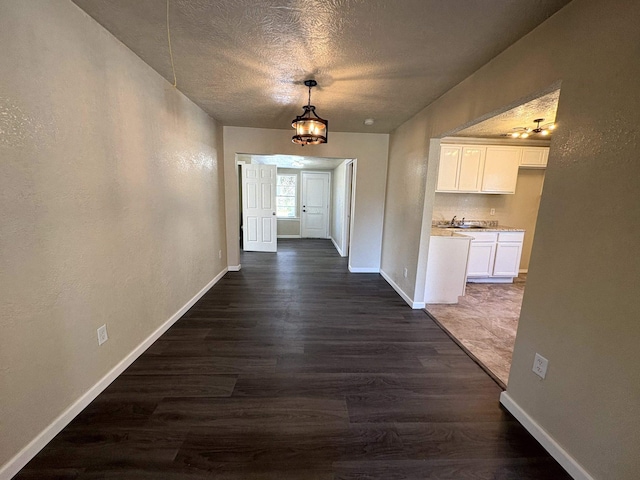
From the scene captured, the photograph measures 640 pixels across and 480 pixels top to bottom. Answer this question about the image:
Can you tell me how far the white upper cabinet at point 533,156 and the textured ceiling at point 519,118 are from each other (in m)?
0.26

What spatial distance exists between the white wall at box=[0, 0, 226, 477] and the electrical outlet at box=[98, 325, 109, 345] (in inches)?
1.9

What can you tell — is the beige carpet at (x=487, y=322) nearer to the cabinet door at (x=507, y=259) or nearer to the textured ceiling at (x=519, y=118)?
the cabinet door at (x=507, y=259)

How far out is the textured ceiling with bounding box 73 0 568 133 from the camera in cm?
146

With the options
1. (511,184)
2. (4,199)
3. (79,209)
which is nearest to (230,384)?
(79,209)

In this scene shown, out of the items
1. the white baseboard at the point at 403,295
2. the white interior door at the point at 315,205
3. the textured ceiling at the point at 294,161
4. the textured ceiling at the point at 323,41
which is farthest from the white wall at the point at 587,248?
the white interior door at the point at 315,205

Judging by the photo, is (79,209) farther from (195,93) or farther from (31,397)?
(195,93)

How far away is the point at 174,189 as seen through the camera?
2.65 metres

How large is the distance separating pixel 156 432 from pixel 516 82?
3.10 m

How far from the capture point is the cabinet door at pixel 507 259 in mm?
4145

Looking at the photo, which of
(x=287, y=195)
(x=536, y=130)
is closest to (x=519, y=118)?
(x=536, y=130)

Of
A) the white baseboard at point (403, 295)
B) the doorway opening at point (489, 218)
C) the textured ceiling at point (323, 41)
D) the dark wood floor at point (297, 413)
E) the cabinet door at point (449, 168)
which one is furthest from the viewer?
the cabinet door at point (449, 168)

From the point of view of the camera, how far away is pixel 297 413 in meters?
1.64

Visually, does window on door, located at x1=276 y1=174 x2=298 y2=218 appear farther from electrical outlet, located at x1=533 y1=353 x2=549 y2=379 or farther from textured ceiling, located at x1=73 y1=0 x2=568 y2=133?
electrical outlet, located at x1=533 y1=353 x2=549 y2=379

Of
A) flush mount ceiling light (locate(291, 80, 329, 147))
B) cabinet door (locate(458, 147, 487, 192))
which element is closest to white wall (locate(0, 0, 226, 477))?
flush mount ceiling light (locate(291, 80, 329, 147))
